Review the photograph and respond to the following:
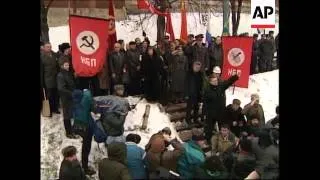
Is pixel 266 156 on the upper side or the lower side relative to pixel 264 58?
lower

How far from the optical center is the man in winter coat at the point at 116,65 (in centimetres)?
490

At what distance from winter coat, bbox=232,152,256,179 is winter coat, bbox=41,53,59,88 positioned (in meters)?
2.24

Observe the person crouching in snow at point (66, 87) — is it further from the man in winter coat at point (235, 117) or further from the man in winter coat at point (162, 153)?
the man in winter coat at point (235, 117)

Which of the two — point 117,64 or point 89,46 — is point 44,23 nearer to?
point 89,46

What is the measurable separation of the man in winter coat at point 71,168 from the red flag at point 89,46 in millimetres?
878

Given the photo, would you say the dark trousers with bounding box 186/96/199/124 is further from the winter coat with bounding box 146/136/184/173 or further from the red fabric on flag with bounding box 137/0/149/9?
the red fabric on flag with bounding box 137/0/149/9

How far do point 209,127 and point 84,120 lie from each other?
1.42m

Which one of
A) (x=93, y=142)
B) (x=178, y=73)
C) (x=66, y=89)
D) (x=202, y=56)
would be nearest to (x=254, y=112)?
(x=202, y=56)

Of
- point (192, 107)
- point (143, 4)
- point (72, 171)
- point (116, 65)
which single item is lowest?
point (72, 171)

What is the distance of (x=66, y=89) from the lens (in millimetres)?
4895

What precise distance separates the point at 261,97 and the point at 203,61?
0.76 metres

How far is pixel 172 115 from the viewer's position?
488cm
